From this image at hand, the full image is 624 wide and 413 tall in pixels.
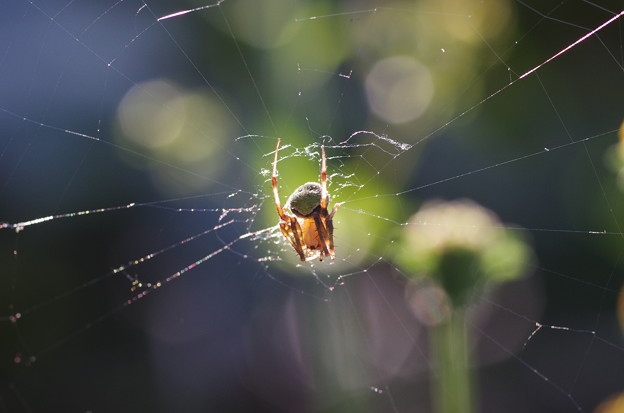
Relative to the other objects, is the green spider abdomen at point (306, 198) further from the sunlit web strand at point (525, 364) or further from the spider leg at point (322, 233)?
the sunlit web strand at point (525, 364)

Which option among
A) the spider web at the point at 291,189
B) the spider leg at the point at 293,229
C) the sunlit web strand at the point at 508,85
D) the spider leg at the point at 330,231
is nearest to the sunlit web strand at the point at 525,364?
the spider web at the point at 291,189

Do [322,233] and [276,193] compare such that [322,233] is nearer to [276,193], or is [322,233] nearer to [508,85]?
[276,193]

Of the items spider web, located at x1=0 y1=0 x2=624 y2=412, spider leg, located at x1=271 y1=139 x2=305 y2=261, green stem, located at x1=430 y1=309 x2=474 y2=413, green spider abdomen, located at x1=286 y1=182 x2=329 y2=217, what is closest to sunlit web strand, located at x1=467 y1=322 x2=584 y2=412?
spider web, located at x1=0 y1=0 x2=624 y2=412

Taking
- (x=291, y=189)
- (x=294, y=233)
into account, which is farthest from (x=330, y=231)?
(x=291, y=189)

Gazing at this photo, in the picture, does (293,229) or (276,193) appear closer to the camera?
(276,193)

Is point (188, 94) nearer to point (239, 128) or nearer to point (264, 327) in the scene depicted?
point (239, 128)
